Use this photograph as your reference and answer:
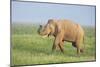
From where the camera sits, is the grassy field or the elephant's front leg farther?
the elephant's front leg

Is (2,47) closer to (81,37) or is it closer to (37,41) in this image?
(37,41)

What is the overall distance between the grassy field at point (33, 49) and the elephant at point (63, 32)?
60mm

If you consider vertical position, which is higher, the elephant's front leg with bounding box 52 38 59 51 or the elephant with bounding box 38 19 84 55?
the elephant with bounding box 38 19 84 55

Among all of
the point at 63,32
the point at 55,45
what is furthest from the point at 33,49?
the point at 63,32

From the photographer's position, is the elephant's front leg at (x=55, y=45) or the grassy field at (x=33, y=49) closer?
the grassy field at (x=33, y=49)

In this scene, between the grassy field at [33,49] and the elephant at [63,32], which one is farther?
the elephant at [63,32]

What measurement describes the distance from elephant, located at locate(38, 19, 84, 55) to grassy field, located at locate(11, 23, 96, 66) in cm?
6

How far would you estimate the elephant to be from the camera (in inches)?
114

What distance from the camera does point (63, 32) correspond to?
299 centimetres

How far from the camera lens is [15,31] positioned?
271 centimetres

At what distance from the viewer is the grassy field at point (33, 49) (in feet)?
8.90

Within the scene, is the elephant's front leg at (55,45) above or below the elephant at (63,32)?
below
